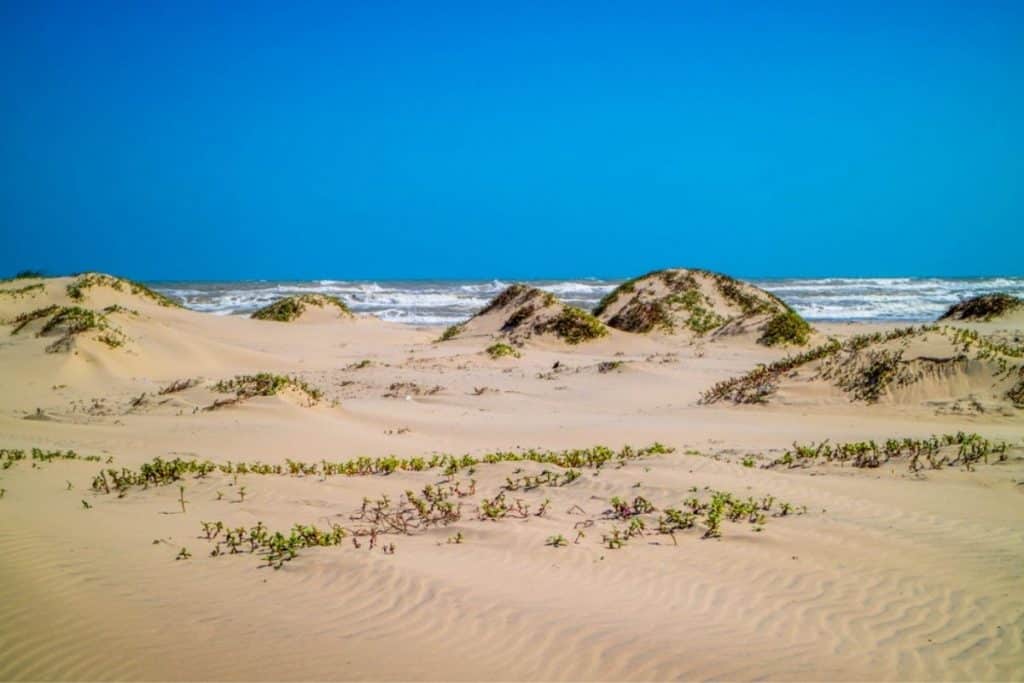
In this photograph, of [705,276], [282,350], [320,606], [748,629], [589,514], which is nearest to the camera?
[748,629]

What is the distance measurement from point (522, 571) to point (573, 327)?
809 inches

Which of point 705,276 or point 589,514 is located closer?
point 589,514

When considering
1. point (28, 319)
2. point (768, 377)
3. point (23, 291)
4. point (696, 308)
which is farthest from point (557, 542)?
point (23, 291)

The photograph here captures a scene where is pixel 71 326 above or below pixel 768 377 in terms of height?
above

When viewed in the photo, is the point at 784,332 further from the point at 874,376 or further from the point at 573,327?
the point at 874,376

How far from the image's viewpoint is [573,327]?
26.3 m

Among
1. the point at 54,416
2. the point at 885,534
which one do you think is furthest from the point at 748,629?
the point at 54,416

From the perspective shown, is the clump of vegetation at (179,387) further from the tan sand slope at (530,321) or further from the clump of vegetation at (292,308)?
the clump of vegetation at (292,308)

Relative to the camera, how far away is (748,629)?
16.3 feet

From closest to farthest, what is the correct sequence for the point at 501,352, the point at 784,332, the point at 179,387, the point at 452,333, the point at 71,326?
the point at 179,387 < the point at 71,326 < the point at 501,352 < the point at 784,332 < the point at 452,333

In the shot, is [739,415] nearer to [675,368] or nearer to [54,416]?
[675,368]

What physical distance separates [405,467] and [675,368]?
12.2 meters

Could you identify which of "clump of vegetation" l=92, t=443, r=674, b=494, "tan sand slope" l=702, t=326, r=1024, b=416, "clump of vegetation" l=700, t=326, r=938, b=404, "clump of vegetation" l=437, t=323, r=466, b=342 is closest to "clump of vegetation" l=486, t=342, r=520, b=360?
"clump of vegetation" l=437, t=323, r=466, b=342

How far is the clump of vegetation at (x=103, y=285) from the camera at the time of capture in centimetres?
2700
